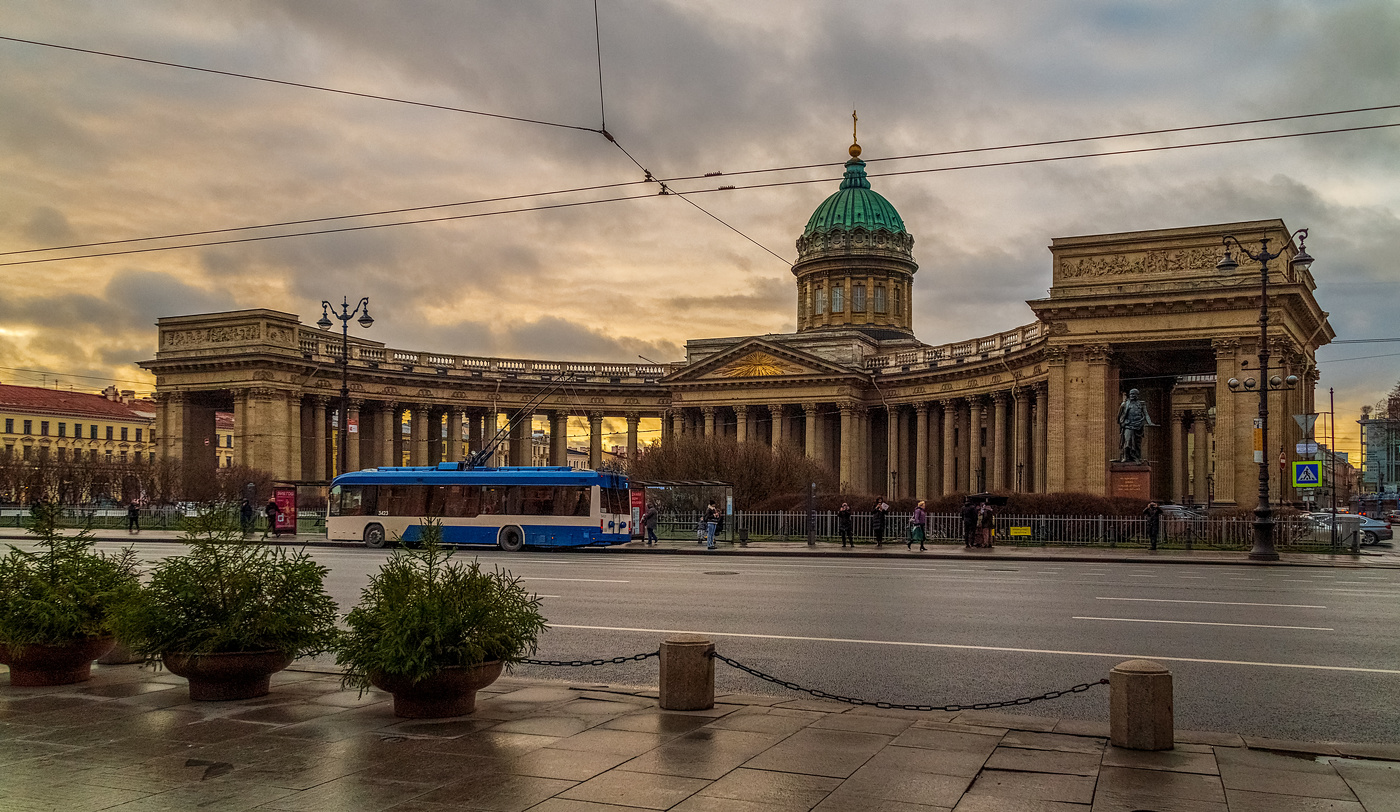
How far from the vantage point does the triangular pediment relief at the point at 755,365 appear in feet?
264

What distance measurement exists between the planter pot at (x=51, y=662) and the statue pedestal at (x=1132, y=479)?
43.6 m

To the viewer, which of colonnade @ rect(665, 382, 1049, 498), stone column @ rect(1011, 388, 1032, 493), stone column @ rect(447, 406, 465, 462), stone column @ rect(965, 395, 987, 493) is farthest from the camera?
stone column @ rect(447, 406, 465, 462)

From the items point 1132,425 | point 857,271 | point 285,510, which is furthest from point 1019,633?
point 857,271

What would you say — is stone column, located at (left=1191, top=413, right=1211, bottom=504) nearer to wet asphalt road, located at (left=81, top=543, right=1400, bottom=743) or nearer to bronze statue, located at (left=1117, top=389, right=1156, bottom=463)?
bronze statue, located at (left=1117, top=389, right=1156, bottom=463)

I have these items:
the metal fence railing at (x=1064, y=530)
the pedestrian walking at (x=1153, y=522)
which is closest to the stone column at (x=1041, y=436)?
the metal fence railing at (x=1064, y=530)

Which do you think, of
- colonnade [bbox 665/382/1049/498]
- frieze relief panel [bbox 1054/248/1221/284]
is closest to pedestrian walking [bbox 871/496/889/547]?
frieze relief panel [bbox 1054/248/1221/284]

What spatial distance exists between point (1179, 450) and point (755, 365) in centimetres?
3234

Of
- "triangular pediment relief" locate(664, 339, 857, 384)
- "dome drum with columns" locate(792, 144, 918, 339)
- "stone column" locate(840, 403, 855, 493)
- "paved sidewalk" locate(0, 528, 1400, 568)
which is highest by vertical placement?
"dome drum with columns" locate(792, 144, 918, 339)

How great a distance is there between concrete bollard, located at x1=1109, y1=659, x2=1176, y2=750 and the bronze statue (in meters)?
41.4

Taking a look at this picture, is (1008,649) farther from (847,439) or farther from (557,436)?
(557,436)

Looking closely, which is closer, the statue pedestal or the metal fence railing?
the metal fence railing

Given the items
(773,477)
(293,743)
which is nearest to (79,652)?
(293,743)

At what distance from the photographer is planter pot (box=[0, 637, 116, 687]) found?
10.5 meters

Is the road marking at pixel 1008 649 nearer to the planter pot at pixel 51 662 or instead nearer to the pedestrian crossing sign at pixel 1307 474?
the planter pot at pixel 51 662
